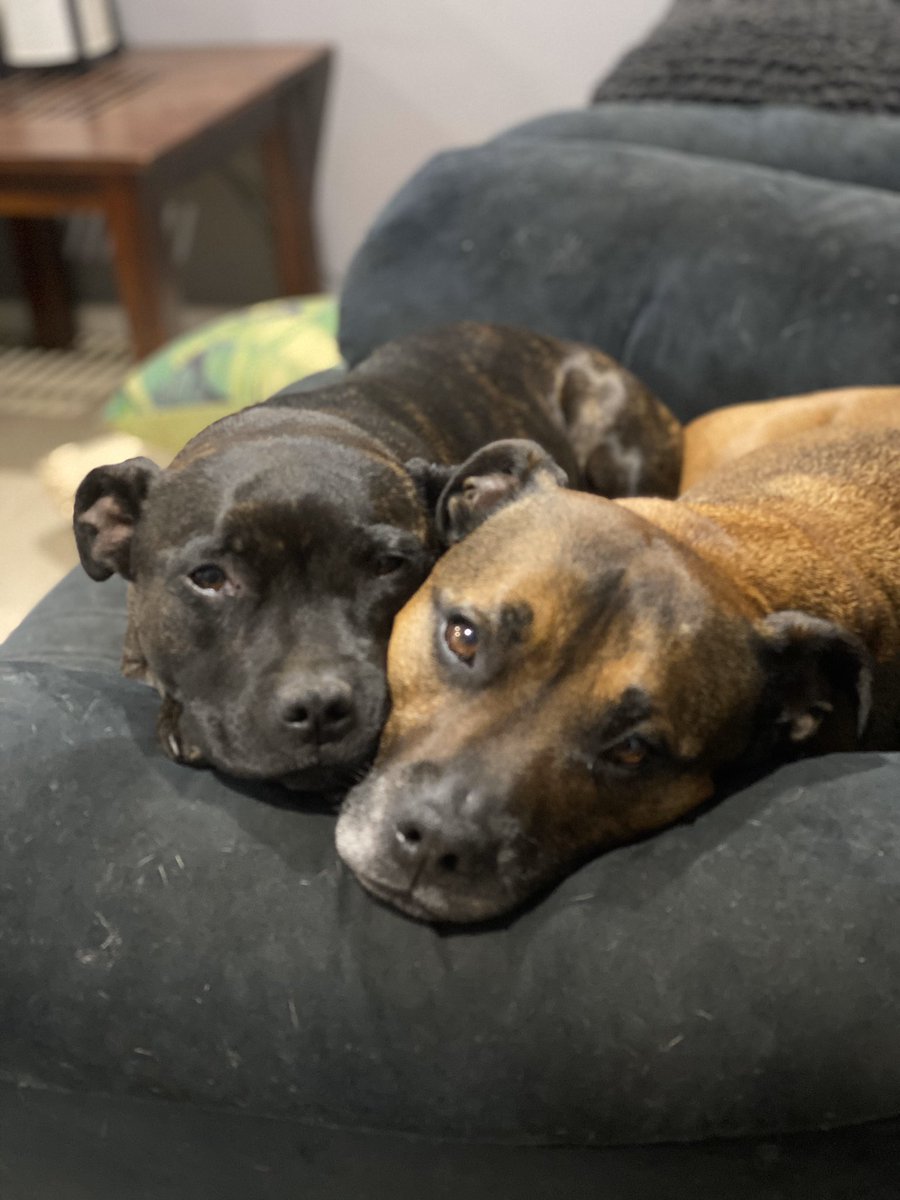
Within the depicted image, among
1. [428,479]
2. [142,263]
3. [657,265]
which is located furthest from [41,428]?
[428,479]

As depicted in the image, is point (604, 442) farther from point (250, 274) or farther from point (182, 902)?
point (250, 274)

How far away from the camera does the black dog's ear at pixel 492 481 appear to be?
2.15 meters

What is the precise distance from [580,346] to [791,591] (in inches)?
59.6

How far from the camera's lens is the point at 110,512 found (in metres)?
2.29

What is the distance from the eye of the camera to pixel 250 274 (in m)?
6.49

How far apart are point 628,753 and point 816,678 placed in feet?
1.18

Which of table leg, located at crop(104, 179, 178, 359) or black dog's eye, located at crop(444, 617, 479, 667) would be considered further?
table leg, located at crop(104, 179, 178, 359)

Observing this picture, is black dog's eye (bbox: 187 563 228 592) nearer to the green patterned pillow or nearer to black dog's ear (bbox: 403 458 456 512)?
black dog's ear (bbox: 403 458 456 512)

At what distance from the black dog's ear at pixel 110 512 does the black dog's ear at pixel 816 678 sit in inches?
43.6

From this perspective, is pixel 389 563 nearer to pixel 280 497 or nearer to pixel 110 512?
pixel 280 497

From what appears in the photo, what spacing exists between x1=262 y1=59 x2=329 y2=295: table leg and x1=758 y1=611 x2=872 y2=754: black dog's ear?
449 cm

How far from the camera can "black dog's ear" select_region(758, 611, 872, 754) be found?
6.22 feet

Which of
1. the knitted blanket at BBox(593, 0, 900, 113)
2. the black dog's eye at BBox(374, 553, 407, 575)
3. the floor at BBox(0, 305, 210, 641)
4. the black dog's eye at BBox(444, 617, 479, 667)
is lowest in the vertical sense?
the floor at BBox(0, 305, 210, 641)

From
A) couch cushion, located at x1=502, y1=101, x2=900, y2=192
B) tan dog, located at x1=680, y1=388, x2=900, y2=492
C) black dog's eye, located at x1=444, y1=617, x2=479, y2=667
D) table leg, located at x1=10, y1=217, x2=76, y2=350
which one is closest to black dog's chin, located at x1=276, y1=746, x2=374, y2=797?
black dog's eye, located at x1=444, y1=617, x2=479, y2=667
